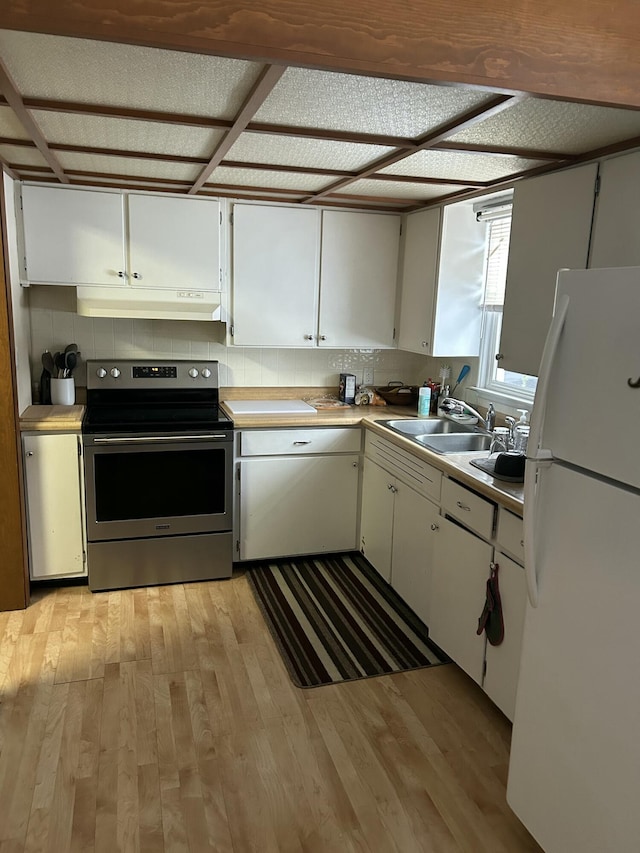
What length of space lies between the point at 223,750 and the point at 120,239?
2.54m

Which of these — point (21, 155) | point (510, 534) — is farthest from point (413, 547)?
point (21, 155)

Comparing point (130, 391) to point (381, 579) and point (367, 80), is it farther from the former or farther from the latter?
point (367, 80)

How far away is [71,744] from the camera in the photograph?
2309 mm

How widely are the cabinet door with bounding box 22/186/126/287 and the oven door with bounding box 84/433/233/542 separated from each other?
34.8 inches

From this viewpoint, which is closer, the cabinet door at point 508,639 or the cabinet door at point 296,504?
the cabinet door at point 508,639

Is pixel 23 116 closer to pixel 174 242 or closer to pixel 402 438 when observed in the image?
pixel 174 242

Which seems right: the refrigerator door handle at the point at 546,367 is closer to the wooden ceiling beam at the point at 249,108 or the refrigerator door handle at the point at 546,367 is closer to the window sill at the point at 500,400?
the wooden ceiling beam at the point at 249,108

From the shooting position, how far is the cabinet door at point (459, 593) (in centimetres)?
254

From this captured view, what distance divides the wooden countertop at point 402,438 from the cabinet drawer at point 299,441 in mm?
43

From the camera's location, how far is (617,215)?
7.11ft

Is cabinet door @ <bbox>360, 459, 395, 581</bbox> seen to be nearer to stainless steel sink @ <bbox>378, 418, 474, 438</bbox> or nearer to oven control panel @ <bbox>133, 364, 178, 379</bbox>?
stainless steel sink @ <bbox>378, 418, 474, 438</bbox>

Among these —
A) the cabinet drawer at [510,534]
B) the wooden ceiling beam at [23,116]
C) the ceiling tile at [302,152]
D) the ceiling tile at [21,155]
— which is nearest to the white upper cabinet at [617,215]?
the ceiling tile at [302,152]

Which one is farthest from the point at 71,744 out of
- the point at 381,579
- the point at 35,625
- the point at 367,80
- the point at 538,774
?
the point at 367,80

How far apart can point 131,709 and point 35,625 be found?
0.89 meters
